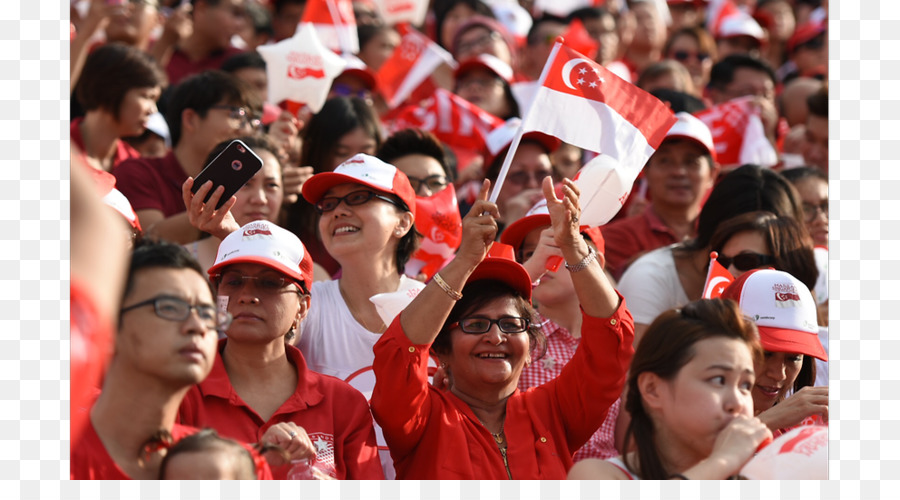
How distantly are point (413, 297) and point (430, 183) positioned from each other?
1139 mm

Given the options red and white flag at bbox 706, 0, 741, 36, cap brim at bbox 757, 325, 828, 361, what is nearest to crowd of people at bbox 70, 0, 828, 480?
cap brim at bbox 757, 325, 828, 361

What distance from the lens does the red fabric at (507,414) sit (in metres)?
3.83

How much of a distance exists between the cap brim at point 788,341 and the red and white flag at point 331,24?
4.07m

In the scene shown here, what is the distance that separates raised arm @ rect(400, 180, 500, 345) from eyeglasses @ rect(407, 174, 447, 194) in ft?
5.60

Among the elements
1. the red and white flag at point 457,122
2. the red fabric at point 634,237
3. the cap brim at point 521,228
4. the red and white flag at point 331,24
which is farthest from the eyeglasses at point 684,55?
the cap brim at point 521,228

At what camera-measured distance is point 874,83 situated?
4.26 m

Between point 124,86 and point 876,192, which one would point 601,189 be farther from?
point 124,86

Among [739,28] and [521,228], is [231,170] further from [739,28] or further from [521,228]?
[739,28]

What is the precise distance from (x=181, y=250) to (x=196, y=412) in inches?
25.5

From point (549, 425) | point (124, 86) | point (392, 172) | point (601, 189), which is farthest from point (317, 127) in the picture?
point (549, 425)

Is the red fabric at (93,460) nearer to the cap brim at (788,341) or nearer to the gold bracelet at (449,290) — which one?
the gold bracelet at (449,290)

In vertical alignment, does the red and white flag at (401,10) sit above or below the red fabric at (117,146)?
above

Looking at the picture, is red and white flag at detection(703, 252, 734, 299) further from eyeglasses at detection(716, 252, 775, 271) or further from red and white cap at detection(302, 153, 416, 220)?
red and white cap at detection(302, 153, 416, 220)

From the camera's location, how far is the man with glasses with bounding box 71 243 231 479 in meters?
3.13
